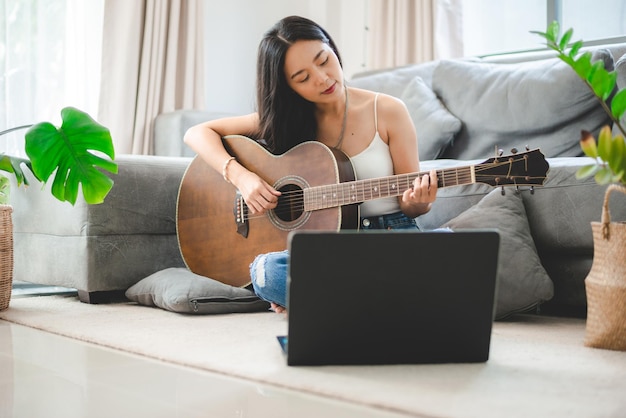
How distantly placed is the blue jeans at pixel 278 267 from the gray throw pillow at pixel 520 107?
62cm

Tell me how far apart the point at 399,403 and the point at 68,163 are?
128cm

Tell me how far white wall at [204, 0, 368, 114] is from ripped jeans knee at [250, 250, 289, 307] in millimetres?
2091

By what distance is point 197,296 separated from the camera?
1.84 m

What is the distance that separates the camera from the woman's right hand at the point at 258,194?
1.85 meters

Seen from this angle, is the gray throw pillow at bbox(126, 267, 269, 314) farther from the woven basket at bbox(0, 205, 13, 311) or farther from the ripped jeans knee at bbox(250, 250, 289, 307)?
the woven basket at bbox(0, 205, 13, 311)

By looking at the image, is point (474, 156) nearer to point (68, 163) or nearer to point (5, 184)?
point (68, 163)

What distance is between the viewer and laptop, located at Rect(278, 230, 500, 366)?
44.4 inches

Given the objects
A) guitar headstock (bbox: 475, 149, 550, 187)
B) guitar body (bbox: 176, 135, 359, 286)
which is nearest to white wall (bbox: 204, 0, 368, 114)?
guitar body (bbox: 176, 135, 359, 286)

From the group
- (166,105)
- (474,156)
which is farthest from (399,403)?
(166,105)

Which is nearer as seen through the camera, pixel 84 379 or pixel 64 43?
pixel 84 379

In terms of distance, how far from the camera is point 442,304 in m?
1.16

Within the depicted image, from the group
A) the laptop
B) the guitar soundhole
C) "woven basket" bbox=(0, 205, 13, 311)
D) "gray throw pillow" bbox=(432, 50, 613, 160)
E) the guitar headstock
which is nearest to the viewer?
the laptop

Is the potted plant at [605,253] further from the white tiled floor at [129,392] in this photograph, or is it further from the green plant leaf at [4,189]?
the green plant leaf at [4,189]

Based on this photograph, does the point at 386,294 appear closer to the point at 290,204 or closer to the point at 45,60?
the point at 290,204
